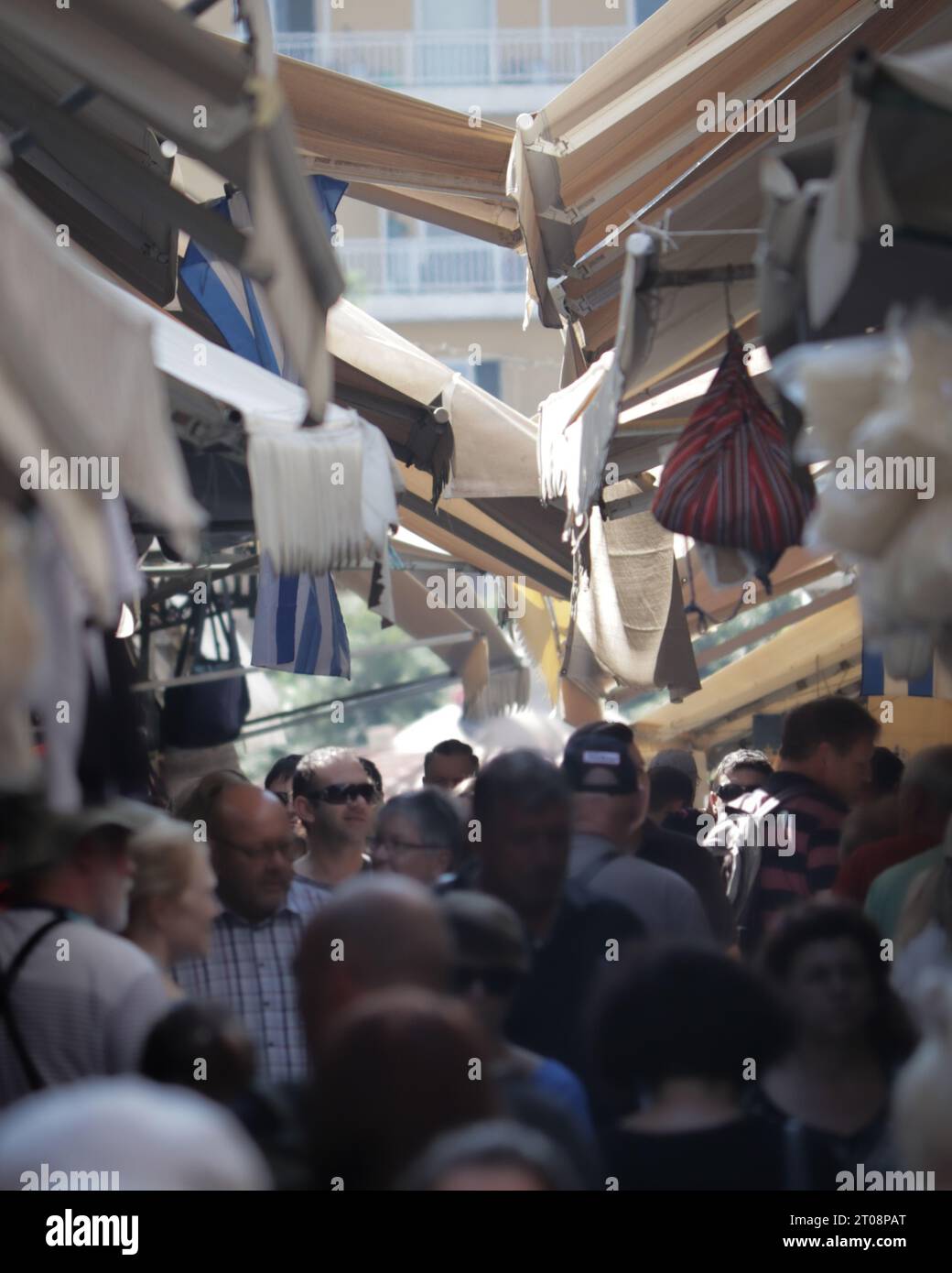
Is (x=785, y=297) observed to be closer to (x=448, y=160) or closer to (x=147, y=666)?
(x=448, y=160)

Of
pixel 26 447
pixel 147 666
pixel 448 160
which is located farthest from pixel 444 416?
pixel 26 447

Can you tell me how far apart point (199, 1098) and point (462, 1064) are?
1.53ft

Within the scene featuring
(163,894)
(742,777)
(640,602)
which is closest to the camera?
(163,894)

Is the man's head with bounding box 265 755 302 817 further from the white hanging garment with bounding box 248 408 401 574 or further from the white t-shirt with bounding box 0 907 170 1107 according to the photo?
the white t-shirt with bounding box 0 907 170 1107

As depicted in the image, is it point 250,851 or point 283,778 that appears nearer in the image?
point 250,851

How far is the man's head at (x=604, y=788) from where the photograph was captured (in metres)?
4.05

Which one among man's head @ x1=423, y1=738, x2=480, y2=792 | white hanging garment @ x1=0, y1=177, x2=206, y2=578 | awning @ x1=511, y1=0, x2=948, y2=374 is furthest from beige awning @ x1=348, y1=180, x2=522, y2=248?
white hanging garment @ x1=0, y1=177, x2=206, y2=578

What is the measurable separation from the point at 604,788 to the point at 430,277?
25.5m

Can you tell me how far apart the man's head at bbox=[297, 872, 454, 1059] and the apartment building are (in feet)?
81.9

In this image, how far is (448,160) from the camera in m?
6.93

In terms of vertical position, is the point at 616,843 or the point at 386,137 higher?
the point at 386,137

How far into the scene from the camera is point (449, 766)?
7.20m

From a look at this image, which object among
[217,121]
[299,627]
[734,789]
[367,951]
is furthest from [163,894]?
[734,789]

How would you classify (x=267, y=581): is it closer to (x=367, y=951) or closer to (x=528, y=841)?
(x=528, y=841)
